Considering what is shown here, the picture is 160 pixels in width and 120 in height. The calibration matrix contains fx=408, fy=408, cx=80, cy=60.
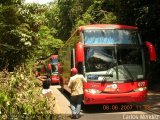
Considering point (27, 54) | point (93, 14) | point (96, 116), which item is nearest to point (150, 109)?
point (96, 116)

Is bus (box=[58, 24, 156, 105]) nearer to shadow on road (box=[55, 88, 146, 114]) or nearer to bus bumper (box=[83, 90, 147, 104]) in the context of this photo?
bus bumper (box=[83, 90, 147, 104])

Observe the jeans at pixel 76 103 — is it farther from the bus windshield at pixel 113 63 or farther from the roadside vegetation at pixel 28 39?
the roadside vegetation at pixel 28 39

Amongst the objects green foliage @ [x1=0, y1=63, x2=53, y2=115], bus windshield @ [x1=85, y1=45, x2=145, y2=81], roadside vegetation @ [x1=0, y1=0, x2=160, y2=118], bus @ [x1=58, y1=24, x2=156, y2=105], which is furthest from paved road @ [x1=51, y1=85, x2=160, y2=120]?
roadside vegetation @ [x1=0, y1=0, x2=160, y2=118]

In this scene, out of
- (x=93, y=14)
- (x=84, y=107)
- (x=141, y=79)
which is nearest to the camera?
(x=141, y=79)

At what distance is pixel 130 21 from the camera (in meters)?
28.3

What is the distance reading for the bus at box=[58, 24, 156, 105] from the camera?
1512cm

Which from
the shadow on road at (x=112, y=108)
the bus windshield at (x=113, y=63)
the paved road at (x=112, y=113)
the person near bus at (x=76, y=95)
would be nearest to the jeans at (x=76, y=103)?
the person near bus at (x=76, y=95)

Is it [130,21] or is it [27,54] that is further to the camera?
[130,21]

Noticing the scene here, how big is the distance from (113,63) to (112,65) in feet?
0.31

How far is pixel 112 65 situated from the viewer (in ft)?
50.1

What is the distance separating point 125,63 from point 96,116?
7.84 ft

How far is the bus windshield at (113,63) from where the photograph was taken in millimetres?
15211

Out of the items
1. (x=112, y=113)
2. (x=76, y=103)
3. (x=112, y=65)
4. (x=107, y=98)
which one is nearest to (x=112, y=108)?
(x=112, y=113)

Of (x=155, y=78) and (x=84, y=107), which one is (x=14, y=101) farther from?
(x=155, y=78)
